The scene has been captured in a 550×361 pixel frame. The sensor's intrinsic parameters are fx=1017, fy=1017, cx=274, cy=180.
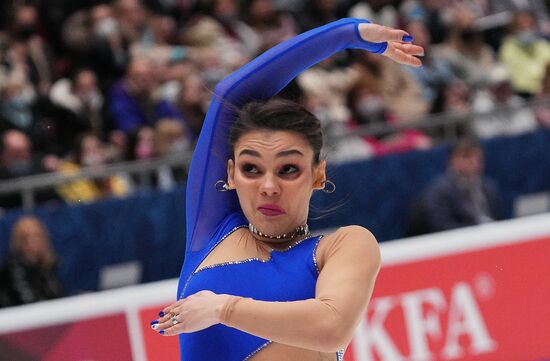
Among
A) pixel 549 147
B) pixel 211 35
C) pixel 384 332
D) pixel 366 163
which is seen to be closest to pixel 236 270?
pixel 384 332

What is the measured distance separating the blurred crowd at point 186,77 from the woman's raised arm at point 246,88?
4.40 m

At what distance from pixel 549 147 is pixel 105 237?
3.48 m

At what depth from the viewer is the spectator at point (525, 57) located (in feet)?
30.6

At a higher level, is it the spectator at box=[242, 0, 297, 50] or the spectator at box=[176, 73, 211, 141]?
the spectator at box=[242, 0, 297, 50]

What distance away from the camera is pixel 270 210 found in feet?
7.48

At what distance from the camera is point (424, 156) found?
746 centimetres

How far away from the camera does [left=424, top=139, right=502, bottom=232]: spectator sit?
671cm

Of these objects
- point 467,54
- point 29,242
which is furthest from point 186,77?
A: point 467,54

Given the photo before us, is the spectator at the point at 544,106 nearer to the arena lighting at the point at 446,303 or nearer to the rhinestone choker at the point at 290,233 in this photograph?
the arena lighting at the point at 446,303

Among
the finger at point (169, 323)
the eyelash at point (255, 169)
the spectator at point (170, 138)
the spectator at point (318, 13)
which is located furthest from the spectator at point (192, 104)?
the finger at point (169, 323)

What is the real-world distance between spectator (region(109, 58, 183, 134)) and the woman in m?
5.14

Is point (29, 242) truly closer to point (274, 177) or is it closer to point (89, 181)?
point (89, 181)

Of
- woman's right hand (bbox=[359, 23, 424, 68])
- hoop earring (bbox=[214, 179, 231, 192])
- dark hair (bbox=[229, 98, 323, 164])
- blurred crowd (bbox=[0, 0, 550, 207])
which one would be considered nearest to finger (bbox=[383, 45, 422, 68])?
woman's right hand (bbox=[359, 23, 424, 68])

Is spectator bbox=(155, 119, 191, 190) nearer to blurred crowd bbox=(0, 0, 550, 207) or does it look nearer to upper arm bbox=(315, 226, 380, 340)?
blurred crowd bbox=(0, 0, 550, 207)
